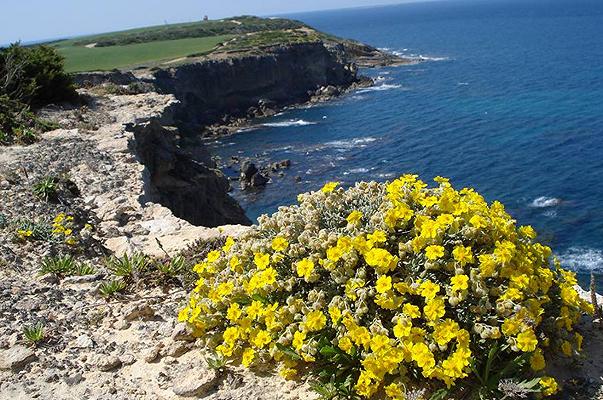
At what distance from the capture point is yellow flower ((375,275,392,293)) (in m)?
4.81

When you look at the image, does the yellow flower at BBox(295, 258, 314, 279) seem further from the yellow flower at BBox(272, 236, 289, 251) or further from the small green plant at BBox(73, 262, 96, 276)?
the small green plant at BBox(73, 262, 96, 276)

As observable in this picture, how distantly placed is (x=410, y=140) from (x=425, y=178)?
12518 millimetres

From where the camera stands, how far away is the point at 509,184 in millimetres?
41688

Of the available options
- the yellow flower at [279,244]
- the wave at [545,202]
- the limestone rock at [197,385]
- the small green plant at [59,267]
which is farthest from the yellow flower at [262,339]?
the wave at [545,202]

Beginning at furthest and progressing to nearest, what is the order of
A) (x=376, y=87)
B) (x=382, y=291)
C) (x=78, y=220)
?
(x=376, y=87), (x=78, y=220), (x=382, y=291)

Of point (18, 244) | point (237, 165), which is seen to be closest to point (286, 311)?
point (18, 244)

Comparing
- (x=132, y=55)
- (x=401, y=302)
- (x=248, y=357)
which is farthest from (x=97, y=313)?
(x=132, y=55)

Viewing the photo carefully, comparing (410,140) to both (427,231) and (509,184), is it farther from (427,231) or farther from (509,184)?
(427,231)

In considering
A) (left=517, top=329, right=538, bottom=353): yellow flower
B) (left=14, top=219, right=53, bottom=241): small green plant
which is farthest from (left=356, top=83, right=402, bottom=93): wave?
(left=517, top=329, right=538, bottom=353): yellow flower

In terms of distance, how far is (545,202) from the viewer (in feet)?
124

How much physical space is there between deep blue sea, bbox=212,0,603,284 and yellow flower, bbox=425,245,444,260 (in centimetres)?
2220

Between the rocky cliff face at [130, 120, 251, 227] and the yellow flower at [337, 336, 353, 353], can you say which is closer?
the yellow flower at [337, 336, 353, 353]

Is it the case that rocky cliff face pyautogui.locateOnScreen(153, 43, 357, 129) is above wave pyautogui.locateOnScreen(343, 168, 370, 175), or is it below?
above

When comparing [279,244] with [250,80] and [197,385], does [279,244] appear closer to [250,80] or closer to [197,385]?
[197,385]
